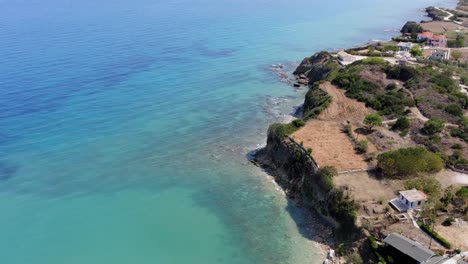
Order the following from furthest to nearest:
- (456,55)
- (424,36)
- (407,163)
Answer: (424,36) → (456,55) → (407,163)

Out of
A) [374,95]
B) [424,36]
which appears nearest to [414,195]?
[374,95]

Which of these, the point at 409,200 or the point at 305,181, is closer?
the point at 409,200

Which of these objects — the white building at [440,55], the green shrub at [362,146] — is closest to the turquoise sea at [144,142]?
the green shrub at [362,146]

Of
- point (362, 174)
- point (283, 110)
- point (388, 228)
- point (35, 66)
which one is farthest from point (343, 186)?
point (35, 66)

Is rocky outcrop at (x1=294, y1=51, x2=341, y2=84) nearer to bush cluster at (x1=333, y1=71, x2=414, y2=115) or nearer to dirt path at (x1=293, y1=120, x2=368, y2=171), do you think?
bush cluster at (x1=333, y1=71, x2=414, y2=115)

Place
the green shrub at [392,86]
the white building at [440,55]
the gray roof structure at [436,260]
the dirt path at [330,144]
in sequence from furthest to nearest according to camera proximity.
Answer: the white building at [440,55], the green shrub at [392,86], the dirt path at [330,144], the gray roof structure at [436,260]

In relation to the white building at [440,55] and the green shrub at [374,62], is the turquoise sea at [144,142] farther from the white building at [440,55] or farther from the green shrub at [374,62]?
the white building at [440,55]

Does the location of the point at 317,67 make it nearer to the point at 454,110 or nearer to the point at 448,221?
the point at 454,110

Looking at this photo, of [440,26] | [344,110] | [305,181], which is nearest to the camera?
[305,181]
